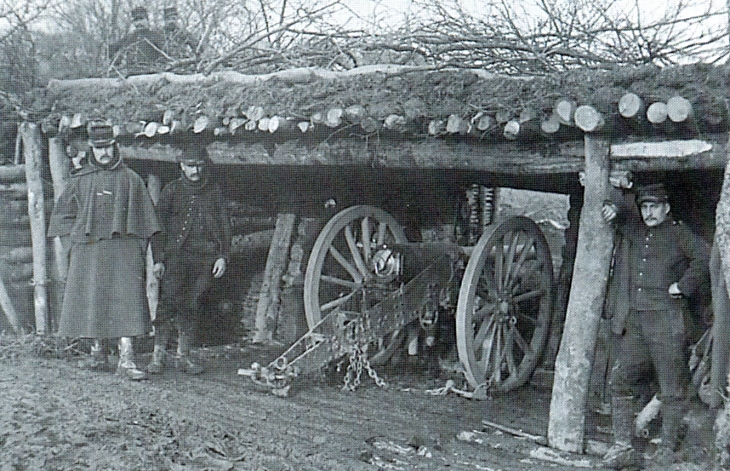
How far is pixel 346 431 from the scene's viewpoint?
19.4ft

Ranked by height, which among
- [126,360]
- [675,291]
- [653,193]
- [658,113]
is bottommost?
[126,360]

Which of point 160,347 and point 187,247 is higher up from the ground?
point 187,247

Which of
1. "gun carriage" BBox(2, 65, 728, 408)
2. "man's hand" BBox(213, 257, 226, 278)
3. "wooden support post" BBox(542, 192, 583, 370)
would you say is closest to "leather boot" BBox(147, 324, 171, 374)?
"man's hand" BBox(213, 257, 226, 278)

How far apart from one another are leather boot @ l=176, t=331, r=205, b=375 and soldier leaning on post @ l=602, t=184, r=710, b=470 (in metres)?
3.51

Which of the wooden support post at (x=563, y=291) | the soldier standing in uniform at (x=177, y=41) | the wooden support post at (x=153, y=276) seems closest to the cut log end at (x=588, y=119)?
the wooden support post at (x=563, y=291)

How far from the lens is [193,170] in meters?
7.43

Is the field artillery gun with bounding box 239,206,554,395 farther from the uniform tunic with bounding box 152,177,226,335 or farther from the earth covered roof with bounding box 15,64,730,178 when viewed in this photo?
the earth covered roof with bounding box 15,64,730,178

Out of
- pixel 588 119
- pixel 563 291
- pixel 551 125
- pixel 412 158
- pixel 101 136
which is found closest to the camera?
pixel 588 119

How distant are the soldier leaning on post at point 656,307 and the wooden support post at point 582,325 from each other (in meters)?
0.20

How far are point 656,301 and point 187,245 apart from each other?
3.90 metres

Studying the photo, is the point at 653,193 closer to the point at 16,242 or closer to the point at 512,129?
the point at 512,129

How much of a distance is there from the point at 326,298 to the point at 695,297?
3.27m

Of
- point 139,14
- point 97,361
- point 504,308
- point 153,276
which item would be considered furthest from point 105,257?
point 139,14

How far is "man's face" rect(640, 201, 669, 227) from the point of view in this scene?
5.73 metres
